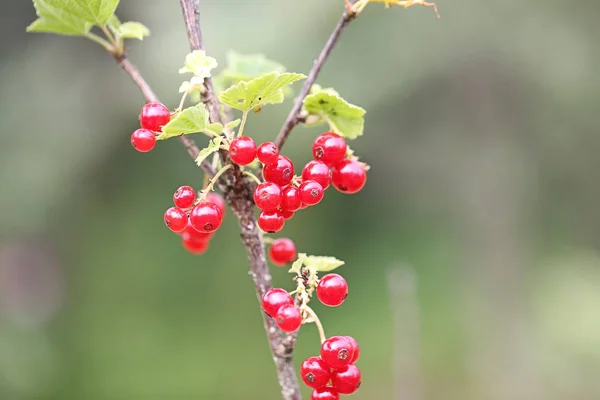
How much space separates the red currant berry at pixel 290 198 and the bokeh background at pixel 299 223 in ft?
8.30

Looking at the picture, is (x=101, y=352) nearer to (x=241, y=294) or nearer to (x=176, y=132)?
(x=241, y=294)

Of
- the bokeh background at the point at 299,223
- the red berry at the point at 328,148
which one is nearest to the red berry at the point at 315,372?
the red berry at the point at 328,148

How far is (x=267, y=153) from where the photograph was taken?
678 millimetres

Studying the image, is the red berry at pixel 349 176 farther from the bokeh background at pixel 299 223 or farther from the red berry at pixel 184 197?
the bokeh background at pixel 299 223

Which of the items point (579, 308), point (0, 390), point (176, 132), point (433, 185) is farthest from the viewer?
point (433, 185)

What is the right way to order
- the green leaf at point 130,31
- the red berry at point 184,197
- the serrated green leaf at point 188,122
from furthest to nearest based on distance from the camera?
the green leaf at point 130,31, the red berry at point 184,197, the serrated green leaf at point 188,122

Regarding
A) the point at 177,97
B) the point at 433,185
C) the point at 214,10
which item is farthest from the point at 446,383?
the point at 214,10

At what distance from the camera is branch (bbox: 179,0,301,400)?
2.37ft

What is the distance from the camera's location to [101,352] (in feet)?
13.0

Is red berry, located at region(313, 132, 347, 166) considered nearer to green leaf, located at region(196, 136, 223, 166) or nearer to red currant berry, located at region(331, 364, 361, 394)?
green leaf, located at region(196, 136, 223, 166)

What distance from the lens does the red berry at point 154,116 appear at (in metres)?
0.71

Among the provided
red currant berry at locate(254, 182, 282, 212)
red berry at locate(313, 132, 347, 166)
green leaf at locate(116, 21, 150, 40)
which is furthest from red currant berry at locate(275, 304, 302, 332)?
green leaf at locate(116, 21, 150, 40)

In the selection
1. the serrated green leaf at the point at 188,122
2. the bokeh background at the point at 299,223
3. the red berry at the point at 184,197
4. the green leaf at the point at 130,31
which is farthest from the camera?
the bokeh background at the point at 299,223

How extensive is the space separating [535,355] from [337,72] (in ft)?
7.92
